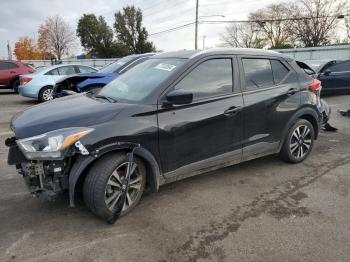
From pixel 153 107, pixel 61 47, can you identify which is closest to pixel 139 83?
pixel 153 107

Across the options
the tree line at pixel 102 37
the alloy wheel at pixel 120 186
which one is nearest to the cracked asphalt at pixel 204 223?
the alloy wheel at pixel 120 186

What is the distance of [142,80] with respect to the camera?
150 inches

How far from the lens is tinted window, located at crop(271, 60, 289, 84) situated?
4.45 meters

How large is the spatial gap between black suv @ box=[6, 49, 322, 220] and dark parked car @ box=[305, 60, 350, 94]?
308 inches

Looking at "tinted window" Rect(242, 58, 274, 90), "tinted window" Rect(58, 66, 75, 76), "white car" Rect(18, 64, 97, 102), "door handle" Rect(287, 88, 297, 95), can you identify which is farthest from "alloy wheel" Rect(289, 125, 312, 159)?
"tinted window" Rect(58, 66, 75, 76)

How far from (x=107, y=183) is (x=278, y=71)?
292cm

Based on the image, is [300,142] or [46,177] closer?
[46,177]

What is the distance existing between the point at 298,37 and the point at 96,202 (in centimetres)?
6059

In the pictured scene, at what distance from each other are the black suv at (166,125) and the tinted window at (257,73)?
1 centimetres

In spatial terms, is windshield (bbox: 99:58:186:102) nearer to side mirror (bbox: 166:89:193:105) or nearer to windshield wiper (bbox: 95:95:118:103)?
windshield wiper (bbox: 95:95:118:103)

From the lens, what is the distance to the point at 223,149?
3875mm

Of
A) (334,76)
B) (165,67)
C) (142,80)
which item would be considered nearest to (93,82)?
(142,80)

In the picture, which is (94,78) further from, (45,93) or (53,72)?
(53,72)

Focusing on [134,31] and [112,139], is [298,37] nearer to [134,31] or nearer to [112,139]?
[134,31]
